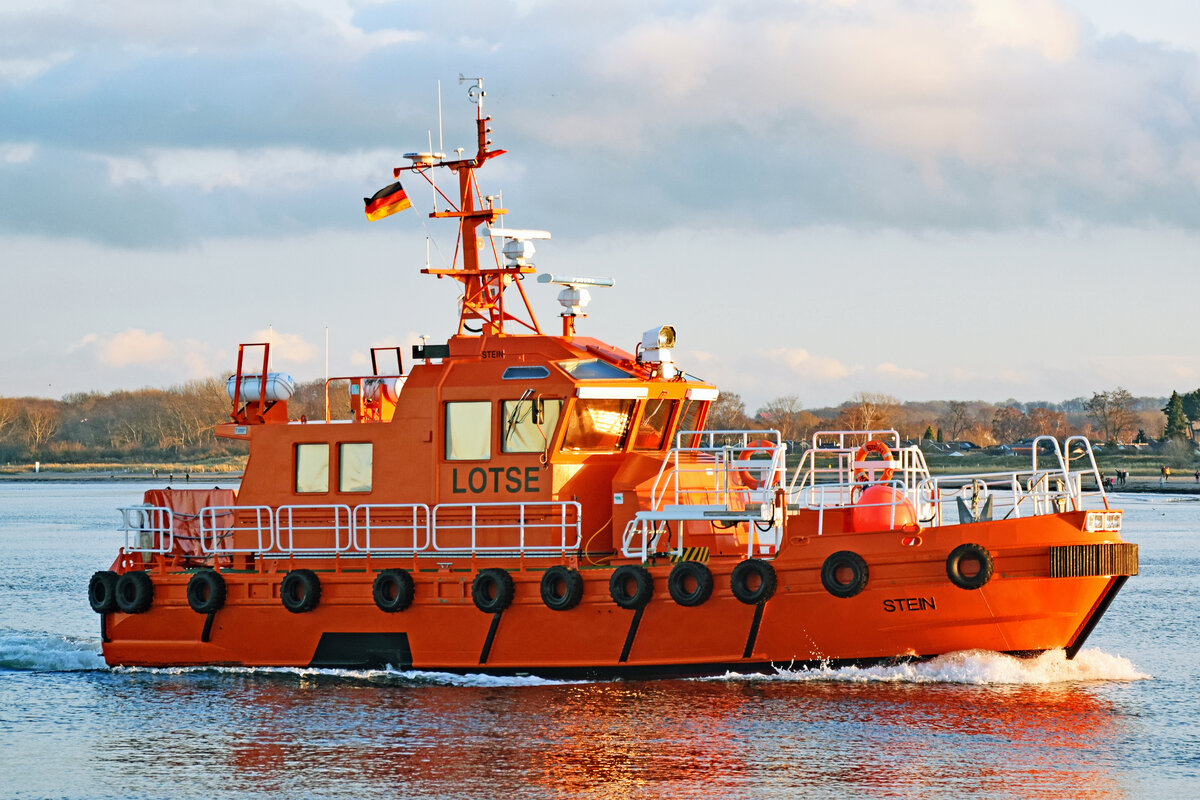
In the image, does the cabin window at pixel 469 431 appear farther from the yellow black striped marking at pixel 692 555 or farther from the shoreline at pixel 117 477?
the shoreline at pixel 117 477

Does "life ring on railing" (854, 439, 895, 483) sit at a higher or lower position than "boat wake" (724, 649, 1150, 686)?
higher

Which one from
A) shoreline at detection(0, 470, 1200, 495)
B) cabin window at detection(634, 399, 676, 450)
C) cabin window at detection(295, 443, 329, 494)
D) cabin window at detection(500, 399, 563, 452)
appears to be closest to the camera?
cabin window at detection(500, 399, 563, 452)

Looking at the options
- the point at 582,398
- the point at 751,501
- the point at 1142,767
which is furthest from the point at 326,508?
the point at 1142,767

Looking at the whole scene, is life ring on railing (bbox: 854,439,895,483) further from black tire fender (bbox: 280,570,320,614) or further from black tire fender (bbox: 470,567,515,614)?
black tire fender (bbox: 280,570,320,614)

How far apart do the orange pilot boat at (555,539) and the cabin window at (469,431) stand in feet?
0.10

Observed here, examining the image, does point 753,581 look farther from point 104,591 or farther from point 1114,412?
point 1114,412

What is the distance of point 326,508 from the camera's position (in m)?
15.7

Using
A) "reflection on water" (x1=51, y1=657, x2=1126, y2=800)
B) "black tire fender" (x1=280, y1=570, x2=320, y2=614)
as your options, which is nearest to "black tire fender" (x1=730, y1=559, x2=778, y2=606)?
"reflection on water" (x1=51, y1=657, x2=1126, y2=800)

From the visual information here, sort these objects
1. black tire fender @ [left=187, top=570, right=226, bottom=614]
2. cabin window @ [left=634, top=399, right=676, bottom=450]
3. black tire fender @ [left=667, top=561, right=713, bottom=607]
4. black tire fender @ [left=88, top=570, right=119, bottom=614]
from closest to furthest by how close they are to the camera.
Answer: black tire fender @ [left=667, top=561, right=713, bottom=607]
black tire fender @ [left=187, top=570, right=226, bottom=614]
cabin window @ [left=634, top=399, right=676, bottom=450]
black tire fender @ [left=88, top=570, right=119, bottom=614]

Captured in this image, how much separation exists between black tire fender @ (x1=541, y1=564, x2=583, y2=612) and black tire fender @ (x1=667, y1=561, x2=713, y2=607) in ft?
3.12

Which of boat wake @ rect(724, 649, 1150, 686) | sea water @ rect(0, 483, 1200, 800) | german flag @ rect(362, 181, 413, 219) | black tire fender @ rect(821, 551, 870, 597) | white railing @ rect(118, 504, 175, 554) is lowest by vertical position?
sea water @ rect(0, 483, 1200, 800)

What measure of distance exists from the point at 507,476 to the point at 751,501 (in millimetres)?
2611

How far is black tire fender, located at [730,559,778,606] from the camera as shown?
45.3 ft

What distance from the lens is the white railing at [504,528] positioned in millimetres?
14781
